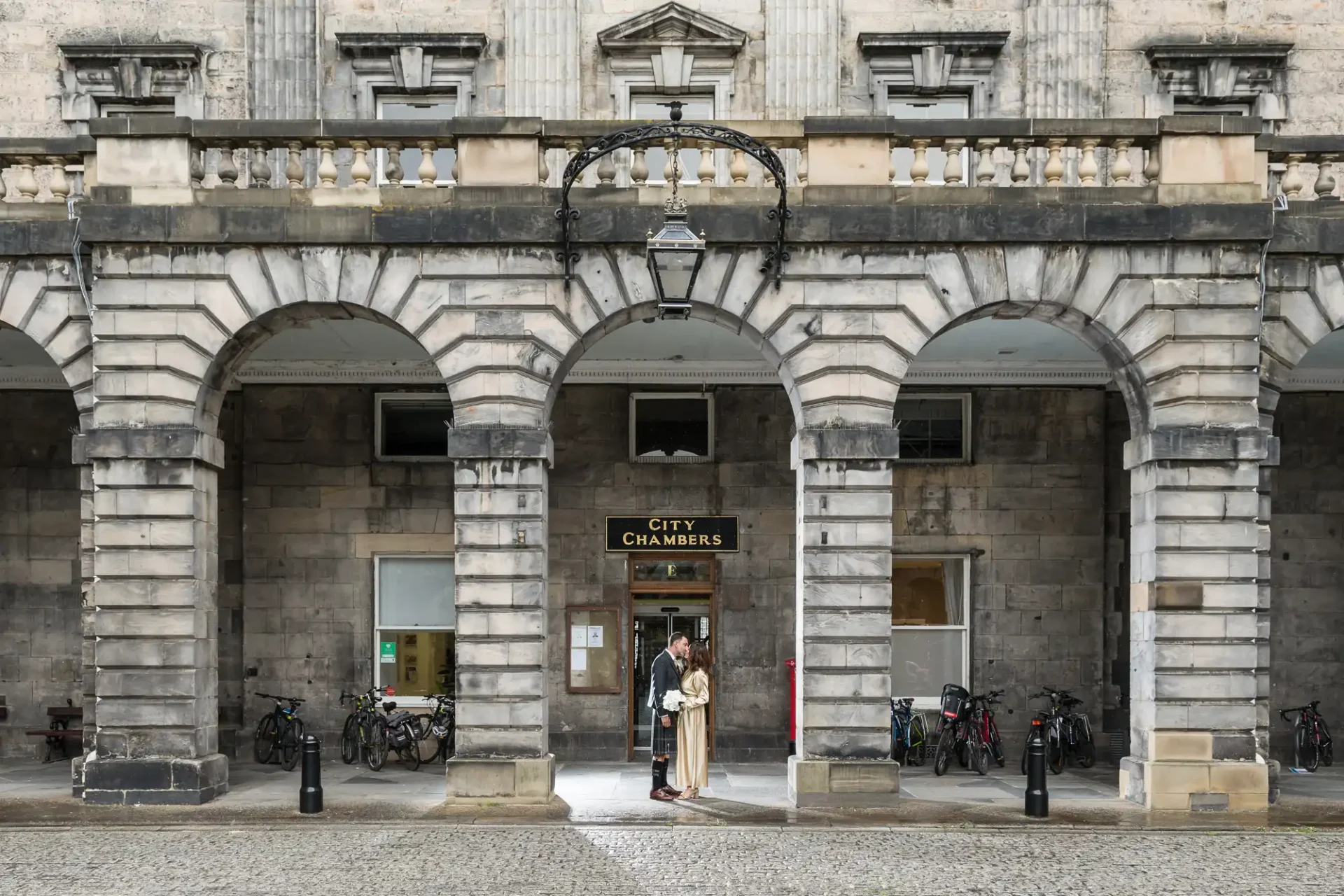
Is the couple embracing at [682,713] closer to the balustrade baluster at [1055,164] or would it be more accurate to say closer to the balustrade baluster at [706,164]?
the balustrade baluster at [706,164]

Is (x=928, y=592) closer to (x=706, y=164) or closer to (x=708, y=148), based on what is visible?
(x=706, y=164)

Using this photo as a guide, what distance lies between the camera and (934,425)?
18.4 meters

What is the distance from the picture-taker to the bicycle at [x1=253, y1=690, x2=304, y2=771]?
17000 millimetres

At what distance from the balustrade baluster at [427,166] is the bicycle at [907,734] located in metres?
8.88

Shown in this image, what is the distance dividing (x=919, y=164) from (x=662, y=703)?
6369mm

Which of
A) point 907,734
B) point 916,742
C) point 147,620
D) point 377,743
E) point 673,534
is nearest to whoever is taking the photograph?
point 147,620

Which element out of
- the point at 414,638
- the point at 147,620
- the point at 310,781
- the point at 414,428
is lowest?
the point at 310,781

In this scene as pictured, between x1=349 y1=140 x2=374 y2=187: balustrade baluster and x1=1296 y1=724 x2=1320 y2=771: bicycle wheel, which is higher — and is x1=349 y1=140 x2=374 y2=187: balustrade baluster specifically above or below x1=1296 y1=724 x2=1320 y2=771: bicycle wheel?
above

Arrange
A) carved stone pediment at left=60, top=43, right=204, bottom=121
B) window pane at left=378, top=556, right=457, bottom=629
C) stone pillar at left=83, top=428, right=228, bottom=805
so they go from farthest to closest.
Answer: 1. window pane at left=378, top=556, right=457, bottom=629
2. carved stone pediment at left=60, top=43, right=204, bottom=121
3. stone pillar at left=83, top=428, right=228, bottom=805

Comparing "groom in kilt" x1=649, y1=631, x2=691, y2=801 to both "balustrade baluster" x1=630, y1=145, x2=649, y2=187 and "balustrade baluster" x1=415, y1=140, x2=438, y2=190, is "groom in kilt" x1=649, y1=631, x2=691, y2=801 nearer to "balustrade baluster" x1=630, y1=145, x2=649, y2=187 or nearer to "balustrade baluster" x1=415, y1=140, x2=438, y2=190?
"balustrade baluster" x1=630, y1=145, x2=649, y2=187

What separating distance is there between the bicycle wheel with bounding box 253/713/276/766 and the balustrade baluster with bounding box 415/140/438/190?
25.0 ft

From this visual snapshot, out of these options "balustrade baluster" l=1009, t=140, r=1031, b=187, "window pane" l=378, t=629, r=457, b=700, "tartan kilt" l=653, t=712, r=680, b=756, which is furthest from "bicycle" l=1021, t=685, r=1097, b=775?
"window pane" l=378, t=629, r=457, b=700

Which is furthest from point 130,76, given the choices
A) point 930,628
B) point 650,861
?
point 930,628

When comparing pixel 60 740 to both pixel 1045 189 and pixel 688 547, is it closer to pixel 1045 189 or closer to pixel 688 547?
pixel 688 547
